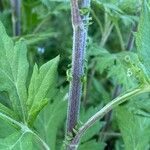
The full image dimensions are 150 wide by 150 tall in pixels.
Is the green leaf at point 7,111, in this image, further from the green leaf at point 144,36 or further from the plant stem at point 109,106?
the green leaf at point 144,36

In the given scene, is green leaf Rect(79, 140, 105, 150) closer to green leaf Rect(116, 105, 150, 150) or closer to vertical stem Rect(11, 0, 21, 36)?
green leaf Rect(116, 105, 150, 150)

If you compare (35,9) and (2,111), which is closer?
(2,111)

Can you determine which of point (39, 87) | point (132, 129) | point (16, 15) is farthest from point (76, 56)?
point (16, 15)

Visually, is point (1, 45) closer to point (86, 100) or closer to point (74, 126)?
point (74, 126)

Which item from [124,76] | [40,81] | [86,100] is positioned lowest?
[86,100]

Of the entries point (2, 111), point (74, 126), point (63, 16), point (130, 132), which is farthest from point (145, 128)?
point (63, 16)

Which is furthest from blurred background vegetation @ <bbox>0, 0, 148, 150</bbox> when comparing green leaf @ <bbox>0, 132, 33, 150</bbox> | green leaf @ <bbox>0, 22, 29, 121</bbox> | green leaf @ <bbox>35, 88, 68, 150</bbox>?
green leaf @ <bbox>0, 132, 33, 150</bbox>
